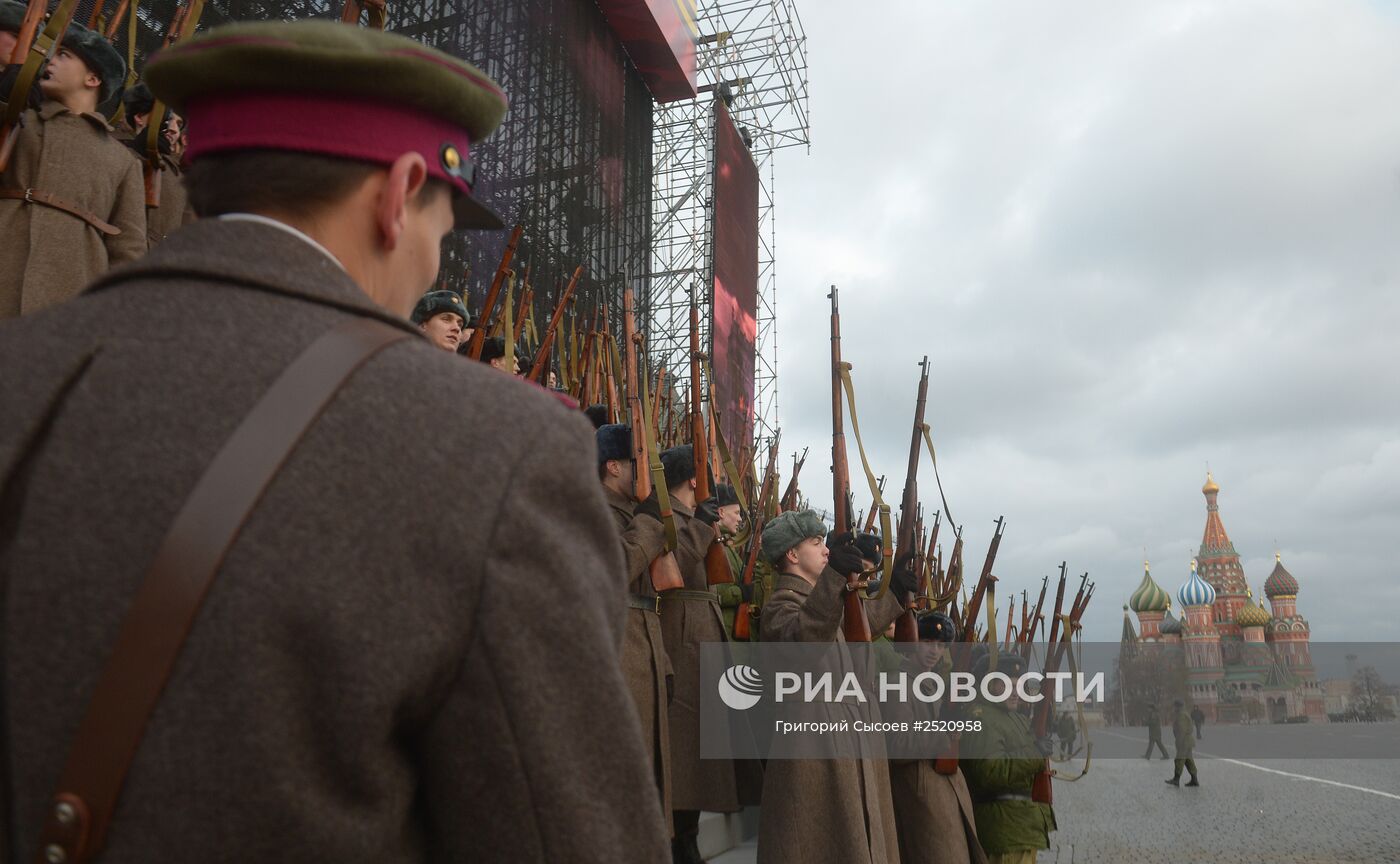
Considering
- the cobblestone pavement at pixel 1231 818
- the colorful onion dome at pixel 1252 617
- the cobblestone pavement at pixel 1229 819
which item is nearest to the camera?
the cobblestone pavement at pixel 1229 819

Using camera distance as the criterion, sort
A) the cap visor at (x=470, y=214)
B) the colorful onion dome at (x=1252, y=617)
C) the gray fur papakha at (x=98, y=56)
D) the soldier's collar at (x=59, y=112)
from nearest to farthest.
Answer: the cap visor at (x=470, y=214), the soldier's collar at (x=59, y=112), the gray fur papakha at (x=98, y=56), the colorful onion dome at (x=1252, y=617)

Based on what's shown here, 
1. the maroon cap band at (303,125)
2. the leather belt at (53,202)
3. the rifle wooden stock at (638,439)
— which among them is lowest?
the maroon cap band at (303,125)

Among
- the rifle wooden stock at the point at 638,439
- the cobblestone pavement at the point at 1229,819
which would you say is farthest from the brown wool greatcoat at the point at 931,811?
the rifle wooden stock at the point at 638,439

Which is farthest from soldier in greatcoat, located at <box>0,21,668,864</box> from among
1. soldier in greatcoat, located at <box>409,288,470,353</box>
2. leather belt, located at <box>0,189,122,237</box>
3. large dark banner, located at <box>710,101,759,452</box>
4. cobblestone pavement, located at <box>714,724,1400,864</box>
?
large dark banner, located at <box>710,101,759,452</box>

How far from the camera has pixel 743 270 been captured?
20984 mm

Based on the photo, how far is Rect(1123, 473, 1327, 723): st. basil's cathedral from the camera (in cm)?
5303

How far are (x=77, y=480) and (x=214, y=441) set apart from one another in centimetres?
11

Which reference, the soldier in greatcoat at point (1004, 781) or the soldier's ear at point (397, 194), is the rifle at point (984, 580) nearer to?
the soldier in greatcoat at point (1004, 781)

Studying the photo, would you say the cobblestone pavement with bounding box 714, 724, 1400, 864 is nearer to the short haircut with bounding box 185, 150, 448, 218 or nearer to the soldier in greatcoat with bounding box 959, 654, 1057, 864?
the soldier in greatcoat with bounding box 959, 654, 1057, 864

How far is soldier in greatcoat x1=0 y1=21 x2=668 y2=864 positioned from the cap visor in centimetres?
24

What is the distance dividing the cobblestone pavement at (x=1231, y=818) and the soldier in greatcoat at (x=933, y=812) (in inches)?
131

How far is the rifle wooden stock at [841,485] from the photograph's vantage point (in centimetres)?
391

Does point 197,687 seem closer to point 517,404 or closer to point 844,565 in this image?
point 517,404

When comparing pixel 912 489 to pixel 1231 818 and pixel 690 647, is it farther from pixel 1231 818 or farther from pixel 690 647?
pixel 1231 818
